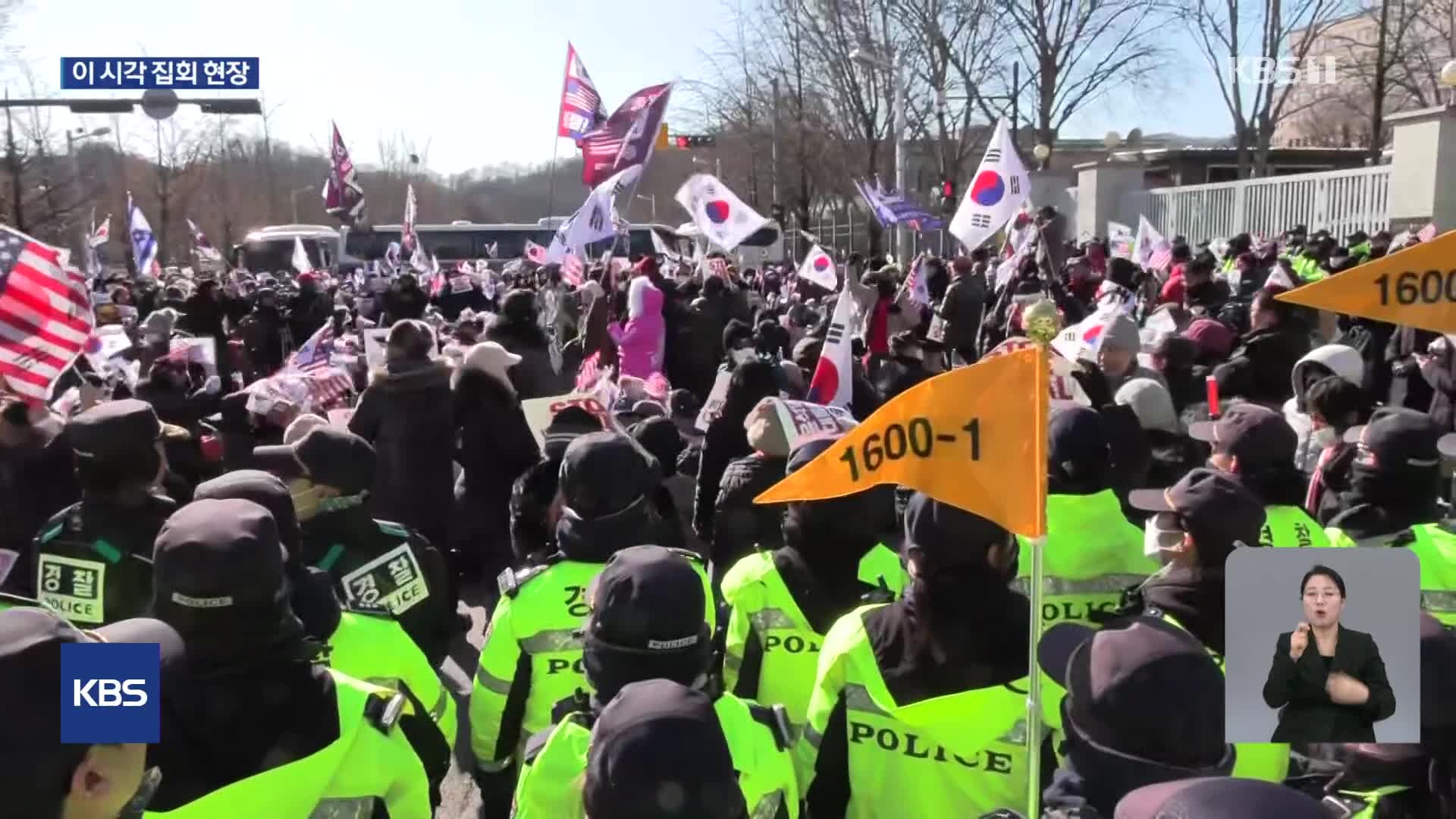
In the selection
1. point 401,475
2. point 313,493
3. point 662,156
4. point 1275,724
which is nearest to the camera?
→ point 1275,724

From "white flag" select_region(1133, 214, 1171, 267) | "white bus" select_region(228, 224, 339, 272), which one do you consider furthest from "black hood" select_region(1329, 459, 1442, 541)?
"white bus" select_region(228, 224, 339, 272)

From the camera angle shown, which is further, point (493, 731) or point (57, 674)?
point (493, 731)

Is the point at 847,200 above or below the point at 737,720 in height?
above

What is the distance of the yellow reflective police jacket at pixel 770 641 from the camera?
10.7 feet

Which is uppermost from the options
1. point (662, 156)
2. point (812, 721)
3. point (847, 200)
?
point (662, 156)

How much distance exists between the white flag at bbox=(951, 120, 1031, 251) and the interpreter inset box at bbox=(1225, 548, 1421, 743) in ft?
31.1

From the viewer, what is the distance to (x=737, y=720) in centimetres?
246

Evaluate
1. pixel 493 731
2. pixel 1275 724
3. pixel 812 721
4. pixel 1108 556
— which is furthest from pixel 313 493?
pixel 1275 724

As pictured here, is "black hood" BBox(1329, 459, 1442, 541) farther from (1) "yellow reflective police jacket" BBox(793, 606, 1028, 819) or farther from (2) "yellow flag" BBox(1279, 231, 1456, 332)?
(1) "yellow reflective police jacket" BBox(793, 606, 1028, 819)

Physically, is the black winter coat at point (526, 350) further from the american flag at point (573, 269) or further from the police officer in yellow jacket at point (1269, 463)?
the police officer in yellow jacket at point (1269, 463)

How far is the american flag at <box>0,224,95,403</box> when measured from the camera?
501 cm

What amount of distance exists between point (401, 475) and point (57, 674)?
159 inches

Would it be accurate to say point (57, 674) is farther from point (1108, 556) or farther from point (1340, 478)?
point (1340, 478)

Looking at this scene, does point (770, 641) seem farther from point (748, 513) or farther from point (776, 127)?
point (776, 127)
